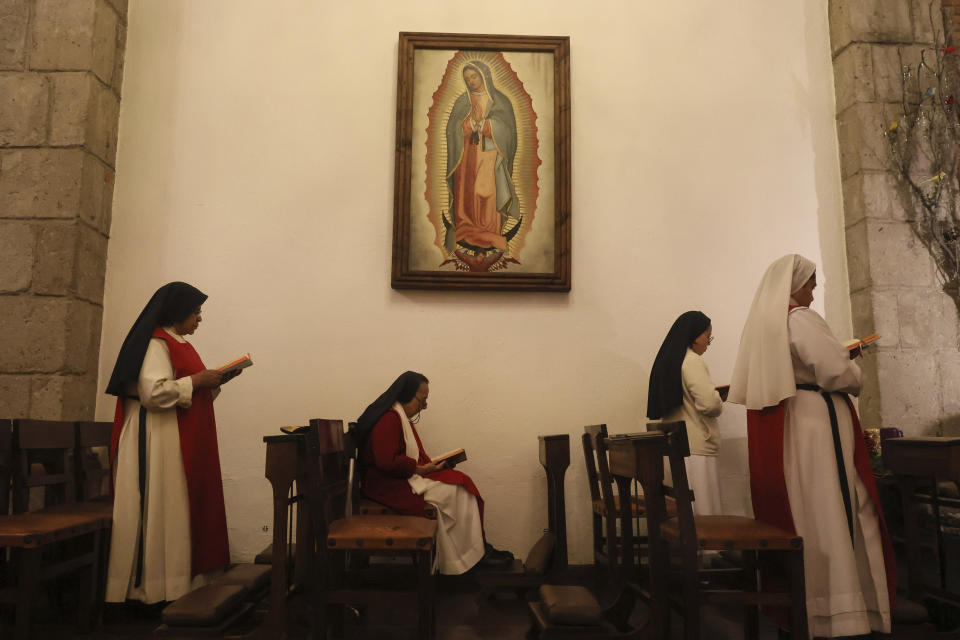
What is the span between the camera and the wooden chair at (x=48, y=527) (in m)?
2.94

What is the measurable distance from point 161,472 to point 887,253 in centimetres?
488

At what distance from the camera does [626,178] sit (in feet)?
17.3

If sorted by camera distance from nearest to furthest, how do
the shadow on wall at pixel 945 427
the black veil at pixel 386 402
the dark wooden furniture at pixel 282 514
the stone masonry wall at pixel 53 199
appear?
the dark wooden furniture at pixel 282 514
the black veil at pixel 386 402
the stone masonry wall at pixel 53 199
the shadow on wall at pixel 945 427

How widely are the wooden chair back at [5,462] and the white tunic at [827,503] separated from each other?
12.0ft

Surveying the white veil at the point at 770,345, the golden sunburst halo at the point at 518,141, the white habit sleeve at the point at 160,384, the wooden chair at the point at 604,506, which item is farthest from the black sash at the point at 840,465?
the white habit sleeve at the point at 160,384

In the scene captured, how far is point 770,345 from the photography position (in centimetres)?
325

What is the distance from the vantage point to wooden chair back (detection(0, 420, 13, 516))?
3424 mm

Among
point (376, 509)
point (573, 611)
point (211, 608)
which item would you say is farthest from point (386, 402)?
point (573, 611)

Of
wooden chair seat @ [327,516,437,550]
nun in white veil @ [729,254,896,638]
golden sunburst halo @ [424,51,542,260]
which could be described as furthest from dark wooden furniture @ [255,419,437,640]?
golden sunburst halo @ [424,51,542,260]

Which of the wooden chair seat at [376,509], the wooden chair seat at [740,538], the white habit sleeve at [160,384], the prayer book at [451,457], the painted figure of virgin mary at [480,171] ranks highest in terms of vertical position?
the painted figure of virgin mary at [480,171]

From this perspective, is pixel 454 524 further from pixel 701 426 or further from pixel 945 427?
pixel 945 427

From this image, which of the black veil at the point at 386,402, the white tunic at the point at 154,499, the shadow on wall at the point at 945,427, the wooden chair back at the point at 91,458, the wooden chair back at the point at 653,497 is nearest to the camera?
the wooden chair back at the point at 653,497

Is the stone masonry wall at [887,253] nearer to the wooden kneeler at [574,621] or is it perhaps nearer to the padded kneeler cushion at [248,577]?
the wooden kneeler at [574,621]

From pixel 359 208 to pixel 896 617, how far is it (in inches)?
157
